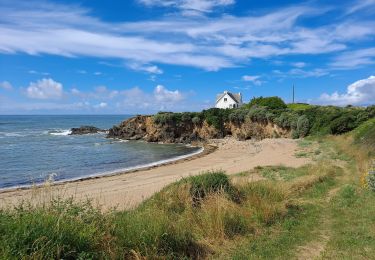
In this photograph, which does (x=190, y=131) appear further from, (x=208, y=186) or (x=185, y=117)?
(x=208, y=186)

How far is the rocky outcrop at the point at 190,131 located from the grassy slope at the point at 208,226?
4090 centimetres

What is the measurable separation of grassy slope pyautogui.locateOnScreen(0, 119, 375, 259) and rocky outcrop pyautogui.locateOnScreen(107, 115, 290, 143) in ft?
134

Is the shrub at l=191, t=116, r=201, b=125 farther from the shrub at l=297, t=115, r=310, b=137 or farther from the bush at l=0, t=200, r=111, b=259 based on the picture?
the bush at l=0, t=200, r=111, b=259

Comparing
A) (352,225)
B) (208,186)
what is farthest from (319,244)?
(208,186)

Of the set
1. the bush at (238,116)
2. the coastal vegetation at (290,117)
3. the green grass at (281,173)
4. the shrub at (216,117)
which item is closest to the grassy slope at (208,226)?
the green grass at (281,173)

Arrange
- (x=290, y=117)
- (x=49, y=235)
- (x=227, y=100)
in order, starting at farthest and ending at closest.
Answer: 1. (x=227, y=100)
2. (x=290, y=117)
3. (x=49, y=235)

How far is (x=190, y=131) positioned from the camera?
60.0 meters

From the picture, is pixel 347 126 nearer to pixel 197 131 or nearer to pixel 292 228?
pixel 197 131

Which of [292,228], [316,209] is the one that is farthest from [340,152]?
[292,228]

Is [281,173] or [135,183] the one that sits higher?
[281,173]

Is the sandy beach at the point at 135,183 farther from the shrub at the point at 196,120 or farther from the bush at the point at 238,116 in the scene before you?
the shrub at the point at 196,120

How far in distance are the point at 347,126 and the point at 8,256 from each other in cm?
3881

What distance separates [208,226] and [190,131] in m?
51.8

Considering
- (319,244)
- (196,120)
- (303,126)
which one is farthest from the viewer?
(196,120)
